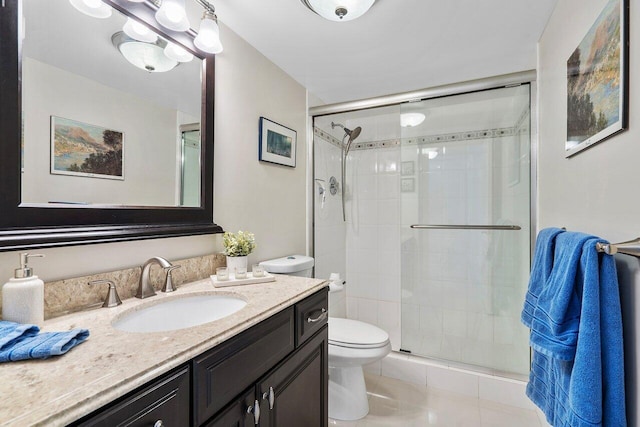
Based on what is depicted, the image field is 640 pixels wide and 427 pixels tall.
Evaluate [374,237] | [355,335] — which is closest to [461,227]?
[374,237]

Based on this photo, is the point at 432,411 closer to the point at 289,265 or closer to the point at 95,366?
the point at 289,265

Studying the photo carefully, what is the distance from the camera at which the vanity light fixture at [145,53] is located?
3.76 ft

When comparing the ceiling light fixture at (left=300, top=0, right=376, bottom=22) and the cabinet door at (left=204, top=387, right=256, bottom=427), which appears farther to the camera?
the ceiling light fixture at (left=300, top=0, right=376, bottom=22)

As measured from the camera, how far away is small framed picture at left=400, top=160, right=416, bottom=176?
2.49 meters

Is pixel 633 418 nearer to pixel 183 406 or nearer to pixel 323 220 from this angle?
pixel 183 406

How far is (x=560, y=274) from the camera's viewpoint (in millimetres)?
942

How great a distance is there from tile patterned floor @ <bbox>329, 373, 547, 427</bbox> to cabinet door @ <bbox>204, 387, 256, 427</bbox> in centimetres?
113

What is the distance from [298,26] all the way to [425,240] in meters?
1.75

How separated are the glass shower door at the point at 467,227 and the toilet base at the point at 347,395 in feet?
2.09

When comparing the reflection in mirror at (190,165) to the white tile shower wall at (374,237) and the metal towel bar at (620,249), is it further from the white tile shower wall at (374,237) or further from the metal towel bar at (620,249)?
the white tile shower wall at (374,237)

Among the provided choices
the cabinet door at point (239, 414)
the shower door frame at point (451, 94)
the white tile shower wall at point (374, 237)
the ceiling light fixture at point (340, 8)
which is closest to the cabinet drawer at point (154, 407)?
the cabinet door at point (239, 414)

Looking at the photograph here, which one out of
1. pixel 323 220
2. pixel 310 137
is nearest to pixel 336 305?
pixel 323 220

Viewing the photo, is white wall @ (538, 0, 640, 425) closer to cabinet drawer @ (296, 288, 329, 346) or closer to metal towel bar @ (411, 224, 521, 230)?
metal towel bar @ (411, 224, 521, 230)

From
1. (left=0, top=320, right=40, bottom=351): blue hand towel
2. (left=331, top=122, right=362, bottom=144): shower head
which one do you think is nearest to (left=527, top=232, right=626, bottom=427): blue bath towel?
(left=0, top=320, right=40, bottom=351): blue hand towel
